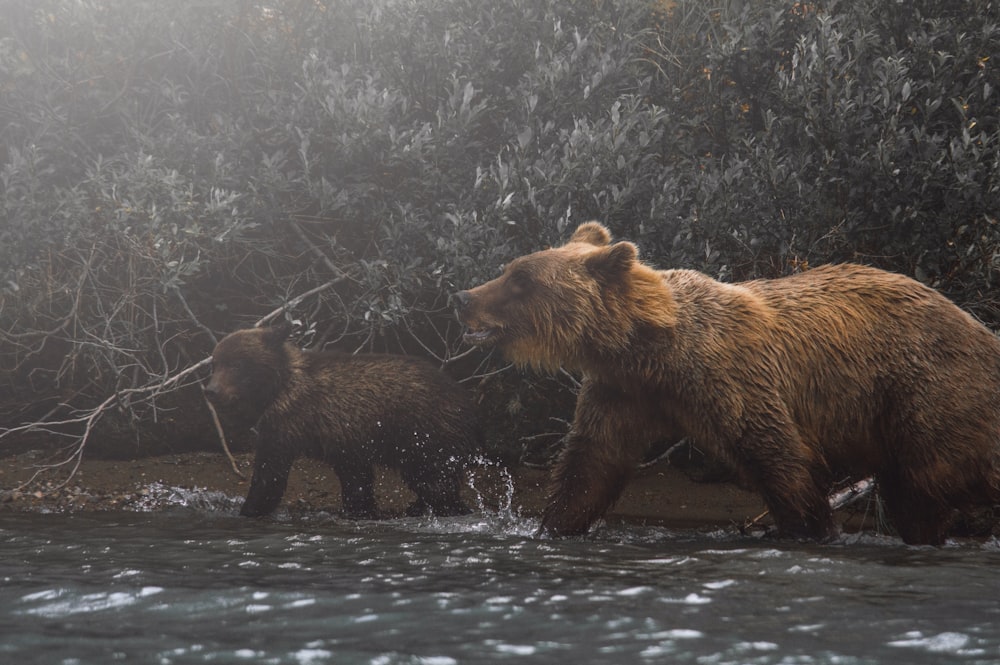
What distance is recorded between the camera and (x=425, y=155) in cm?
790

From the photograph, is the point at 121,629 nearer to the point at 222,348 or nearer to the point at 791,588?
the point at 791,588

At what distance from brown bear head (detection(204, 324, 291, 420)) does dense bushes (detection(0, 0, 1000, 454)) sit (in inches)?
14.3

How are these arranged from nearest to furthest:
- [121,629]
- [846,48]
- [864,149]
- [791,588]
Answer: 1. [121,629]
2. [791,588]
3. [864,149]
4. [846,48]

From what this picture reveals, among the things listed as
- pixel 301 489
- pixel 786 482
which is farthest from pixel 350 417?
pixel 786 482

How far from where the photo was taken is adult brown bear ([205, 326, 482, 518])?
764cm

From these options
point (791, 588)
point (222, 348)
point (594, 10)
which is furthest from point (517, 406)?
point (791, 588)

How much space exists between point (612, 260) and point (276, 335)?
3167mm

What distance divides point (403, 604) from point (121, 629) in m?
0.96

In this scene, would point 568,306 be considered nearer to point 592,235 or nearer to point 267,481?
point 592,235

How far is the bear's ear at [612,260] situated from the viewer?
5816 millimetres

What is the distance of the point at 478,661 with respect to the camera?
3.22 meters

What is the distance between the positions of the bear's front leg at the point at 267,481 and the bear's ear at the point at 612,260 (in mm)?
2996

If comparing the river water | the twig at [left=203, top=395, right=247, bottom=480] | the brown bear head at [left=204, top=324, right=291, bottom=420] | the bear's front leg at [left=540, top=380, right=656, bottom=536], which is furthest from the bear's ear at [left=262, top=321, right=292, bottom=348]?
the bear's front leg at [left=540, top=380, right=656, bottom=536]

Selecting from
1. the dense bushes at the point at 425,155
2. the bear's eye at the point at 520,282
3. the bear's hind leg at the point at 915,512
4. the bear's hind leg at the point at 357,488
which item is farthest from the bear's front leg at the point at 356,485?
the bear's hind leg at the point at 915,512
